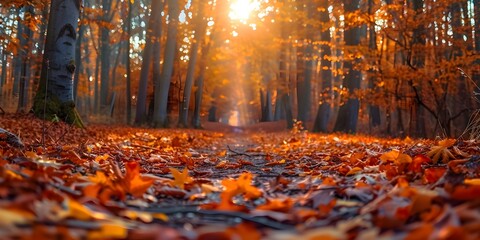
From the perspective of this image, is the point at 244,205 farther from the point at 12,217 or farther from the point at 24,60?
the point at 24,60

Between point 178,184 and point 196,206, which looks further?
point 178,184

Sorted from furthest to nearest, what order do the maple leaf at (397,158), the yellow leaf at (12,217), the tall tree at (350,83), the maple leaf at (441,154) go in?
the tall tree at (350,83) < the maple leaf at (441,154) < the maple leaf at (397,158) < the yellow leaf at (12,217)

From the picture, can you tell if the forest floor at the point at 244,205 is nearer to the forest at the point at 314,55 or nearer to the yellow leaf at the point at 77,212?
the yellow leaf at the point at 77,212

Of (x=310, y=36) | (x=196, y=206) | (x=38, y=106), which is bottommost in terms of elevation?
(x=196, y=206)

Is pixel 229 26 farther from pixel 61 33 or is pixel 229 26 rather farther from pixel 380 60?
pixel 61 33

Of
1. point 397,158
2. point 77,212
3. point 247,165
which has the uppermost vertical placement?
point 397,158

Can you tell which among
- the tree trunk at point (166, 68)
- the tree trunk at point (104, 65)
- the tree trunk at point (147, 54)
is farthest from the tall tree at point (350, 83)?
the tree trunk at point (104, 65)

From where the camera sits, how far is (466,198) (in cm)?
164

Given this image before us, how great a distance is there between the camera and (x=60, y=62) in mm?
7836

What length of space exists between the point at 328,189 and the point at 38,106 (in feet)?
24.0

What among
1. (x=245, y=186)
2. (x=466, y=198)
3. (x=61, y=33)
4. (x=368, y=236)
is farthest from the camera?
(x=61, y=33)

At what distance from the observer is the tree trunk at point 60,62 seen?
25.6ft

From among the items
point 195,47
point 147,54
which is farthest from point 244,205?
point 195,47

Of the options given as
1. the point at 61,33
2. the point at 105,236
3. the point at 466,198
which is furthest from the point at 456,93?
the point at 105,236
